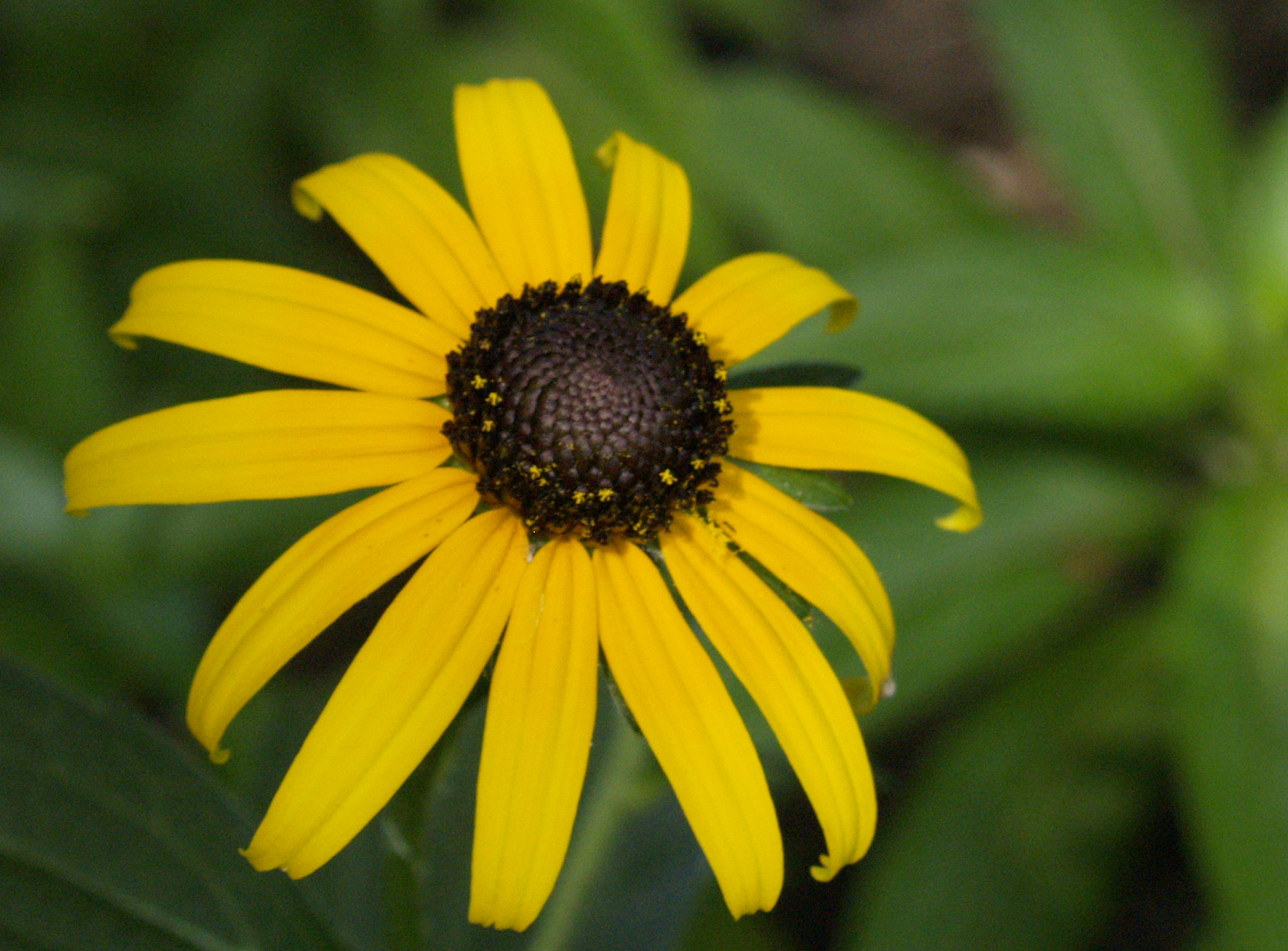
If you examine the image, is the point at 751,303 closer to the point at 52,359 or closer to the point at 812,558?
the point at 812,558

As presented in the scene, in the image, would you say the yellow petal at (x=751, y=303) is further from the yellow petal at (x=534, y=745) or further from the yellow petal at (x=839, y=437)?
the yellow petal at (x=534, y=745)

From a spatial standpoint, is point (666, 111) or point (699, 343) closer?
point (699, 343)

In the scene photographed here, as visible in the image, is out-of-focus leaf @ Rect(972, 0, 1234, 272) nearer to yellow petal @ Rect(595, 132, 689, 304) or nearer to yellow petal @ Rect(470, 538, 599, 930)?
yellow petal @ Rect(595, 132, 689, 304)

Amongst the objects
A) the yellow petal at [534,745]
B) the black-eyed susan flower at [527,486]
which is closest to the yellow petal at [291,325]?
the black-eyed susan flower at [527,486]

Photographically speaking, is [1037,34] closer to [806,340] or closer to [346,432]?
[806,340]

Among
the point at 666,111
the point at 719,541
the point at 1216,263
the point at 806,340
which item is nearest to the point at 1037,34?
the point at 1216,263

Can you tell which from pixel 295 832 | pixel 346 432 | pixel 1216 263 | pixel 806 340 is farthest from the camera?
pixel 1216 263

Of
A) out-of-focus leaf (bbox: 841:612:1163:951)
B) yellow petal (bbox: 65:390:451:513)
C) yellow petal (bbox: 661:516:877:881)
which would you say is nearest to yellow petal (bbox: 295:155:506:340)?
yellow petal (bbox: 65:390:451:513)
